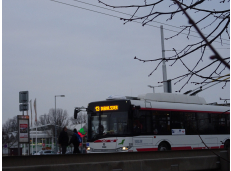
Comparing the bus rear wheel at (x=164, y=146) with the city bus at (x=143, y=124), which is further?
the bus rear wheel at (x=164, y=146)

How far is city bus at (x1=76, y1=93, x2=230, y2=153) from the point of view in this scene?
55.9ft

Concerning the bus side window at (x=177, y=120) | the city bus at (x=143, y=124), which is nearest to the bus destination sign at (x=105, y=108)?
the city bus at (x=143, y=124)

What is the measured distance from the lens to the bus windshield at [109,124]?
17047mm

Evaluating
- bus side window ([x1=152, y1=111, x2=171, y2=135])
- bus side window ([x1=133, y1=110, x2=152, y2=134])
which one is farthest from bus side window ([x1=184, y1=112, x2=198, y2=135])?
bus side window ([x1=133, y1=110, x2=152, y2=134])

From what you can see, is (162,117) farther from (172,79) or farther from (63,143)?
(172,79)

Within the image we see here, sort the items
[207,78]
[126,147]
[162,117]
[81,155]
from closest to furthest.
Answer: [207,78], [81,155], [126,147], [162,117]

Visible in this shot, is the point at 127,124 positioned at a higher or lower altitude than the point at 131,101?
lower

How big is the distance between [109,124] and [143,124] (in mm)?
1579

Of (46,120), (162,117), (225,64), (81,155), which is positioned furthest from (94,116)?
(46,120)

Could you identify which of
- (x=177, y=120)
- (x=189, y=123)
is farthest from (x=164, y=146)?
(x=189, y=123)

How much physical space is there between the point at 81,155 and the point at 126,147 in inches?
283

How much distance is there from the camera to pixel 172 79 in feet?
12.9

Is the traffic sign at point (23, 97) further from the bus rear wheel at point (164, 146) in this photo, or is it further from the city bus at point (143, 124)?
the bus rear wheel at point (164, 146)

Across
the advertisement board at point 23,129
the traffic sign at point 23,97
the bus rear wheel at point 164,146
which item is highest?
the traffic sign at point 23,97
